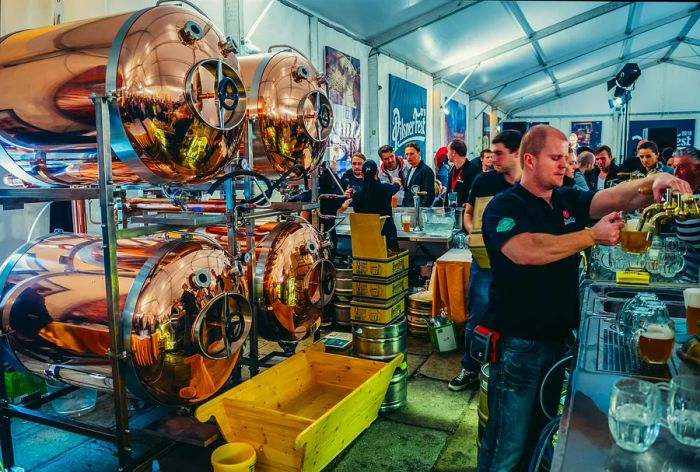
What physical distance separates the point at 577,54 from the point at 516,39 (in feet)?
15.7

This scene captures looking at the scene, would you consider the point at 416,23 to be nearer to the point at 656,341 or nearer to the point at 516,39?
the point at 516,39

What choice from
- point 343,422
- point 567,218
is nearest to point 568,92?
point 567,218

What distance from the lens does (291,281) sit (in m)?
3.62

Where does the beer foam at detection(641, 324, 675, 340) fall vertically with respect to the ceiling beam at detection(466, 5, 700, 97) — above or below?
below

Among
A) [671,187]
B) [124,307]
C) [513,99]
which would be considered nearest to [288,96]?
[124,307]

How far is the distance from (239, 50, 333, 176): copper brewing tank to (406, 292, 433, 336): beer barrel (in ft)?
7.97

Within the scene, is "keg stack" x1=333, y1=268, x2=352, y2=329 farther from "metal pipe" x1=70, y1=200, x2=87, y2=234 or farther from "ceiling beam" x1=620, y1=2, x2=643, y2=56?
"ceiling beam" x1=620, y1=2, x2=643, y2=56

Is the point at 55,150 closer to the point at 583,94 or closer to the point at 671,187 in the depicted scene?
the point at 671,187

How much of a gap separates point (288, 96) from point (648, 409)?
2896mm

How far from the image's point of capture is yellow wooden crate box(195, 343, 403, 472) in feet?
8.68

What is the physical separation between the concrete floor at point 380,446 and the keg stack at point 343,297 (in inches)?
75.1

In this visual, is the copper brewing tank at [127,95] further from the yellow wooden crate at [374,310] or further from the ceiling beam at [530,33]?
the ceiling beam at [530,33]

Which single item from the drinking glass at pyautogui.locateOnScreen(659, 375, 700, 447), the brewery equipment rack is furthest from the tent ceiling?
the drinking glass at pyautogui.locateOnScreen(659, 375, 700, 447)

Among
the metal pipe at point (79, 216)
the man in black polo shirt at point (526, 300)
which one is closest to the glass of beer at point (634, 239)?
the man in black polo shirt at point (526, 300)
